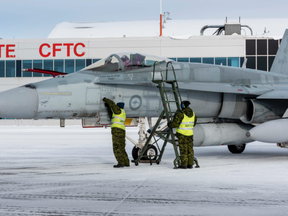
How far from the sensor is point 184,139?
8.61m

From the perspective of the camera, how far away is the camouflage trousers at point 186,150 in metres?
8.53

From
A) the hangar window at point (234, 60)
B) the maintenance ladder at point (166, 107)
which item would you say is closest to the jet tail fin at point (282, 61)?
the maintenance ladder at point (166, 107)

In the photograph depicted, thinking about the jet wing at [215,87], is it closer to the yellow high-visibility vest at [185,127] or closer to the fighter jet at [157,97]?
the fighter jet at [157,97]

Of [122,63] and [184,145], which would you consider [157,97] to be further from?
[184,145]

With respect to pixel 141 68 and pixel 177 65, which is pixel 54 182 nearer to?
pixel 141 68

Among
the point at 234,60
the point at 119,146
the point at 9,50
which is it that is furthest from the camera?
the point at 9,50

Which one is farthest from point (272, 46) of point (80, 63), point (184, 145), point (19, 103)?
point (19, 103)

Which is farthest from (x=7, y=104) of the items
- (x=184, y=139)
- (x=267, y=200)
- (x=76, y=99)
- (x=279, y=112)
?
(x=279, y=112)

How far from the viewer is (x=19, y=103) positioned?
8.09 m

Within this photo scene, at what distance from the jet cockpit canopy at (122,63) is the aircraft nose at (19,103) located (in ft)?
5.76

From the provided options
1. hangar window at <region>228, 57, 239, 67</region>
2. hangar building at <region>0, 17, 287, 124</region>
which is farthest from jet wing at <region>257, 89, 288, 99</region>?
hangar window at <region>228, 57, 239, 67</region>

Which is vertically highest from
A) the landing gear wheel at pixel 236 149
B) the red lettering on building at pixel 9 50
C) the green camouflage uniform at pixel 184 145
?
the red lettering on building at pixel 9 50

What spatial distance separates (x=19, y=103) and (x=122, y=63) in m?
2.67

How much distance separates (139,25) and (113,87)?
4401 centimetres
